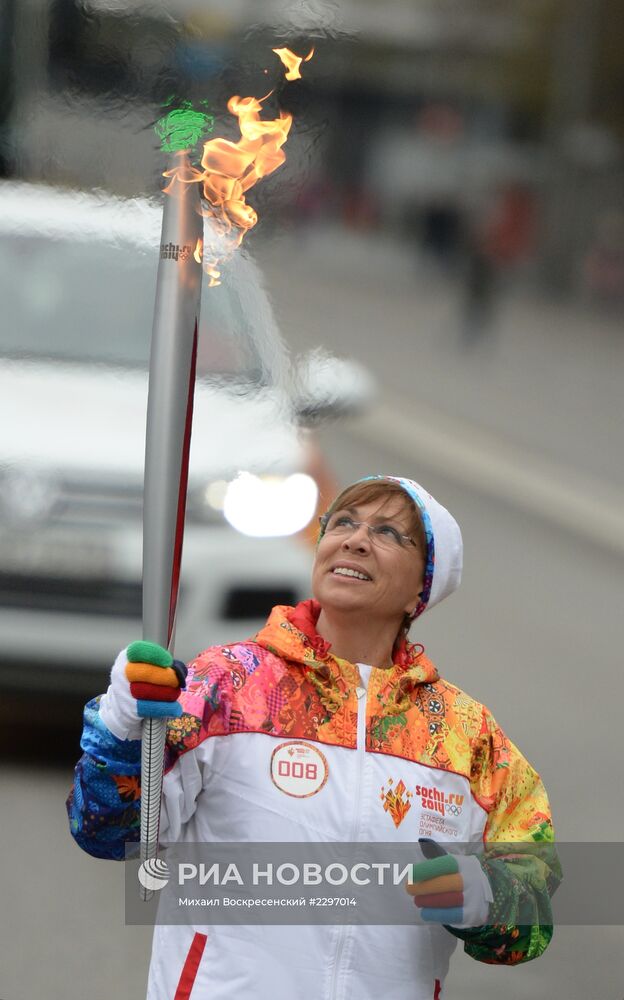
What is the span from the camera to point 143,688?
167 cm

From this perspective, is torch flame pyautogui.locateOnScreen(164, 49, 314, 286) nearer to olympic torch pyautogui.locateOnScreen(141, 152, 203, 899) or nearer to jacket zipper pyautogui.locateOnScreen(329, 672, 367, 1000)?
olympic torch pyautogui.locateOnScreen(141, 152, 203, 899)

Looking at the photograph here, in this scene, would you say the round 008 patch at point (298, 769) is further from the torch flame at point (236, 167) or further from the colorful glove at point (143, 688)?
the torch flame at point (236, 167)

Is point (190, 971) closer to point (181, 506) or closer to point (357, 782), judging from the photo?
point (357, 782)

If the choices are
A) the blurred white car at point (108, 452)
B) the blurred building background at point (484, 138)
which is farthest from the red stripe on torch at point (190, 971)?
the blurred building background at point (484, 138)

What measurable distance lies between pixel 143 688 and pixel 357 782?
322 mm

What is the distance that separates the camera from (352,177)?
50.3ft

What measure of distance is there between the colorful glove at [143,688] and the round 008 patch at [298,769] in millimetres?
194

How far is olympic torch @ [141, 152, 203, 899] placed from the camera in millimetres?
1814

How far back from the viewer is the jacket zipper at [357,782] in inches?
71.6

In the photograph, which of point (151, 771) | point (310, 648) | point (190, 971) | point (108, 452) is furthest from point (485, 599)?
point (151, 771)

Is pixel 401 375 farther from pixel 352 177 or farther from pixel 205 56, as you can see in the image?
pixel 205 56

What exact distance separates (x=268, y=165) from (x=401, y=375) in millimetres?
9123

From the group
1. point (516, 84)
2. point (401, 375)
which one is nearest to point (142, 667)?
point (401, 375)

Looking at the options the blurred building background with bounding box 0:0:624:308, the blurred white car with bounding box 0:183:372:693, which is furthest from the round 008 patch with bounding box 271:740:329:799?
the blurred building background with bounding box 0:0:624:308
